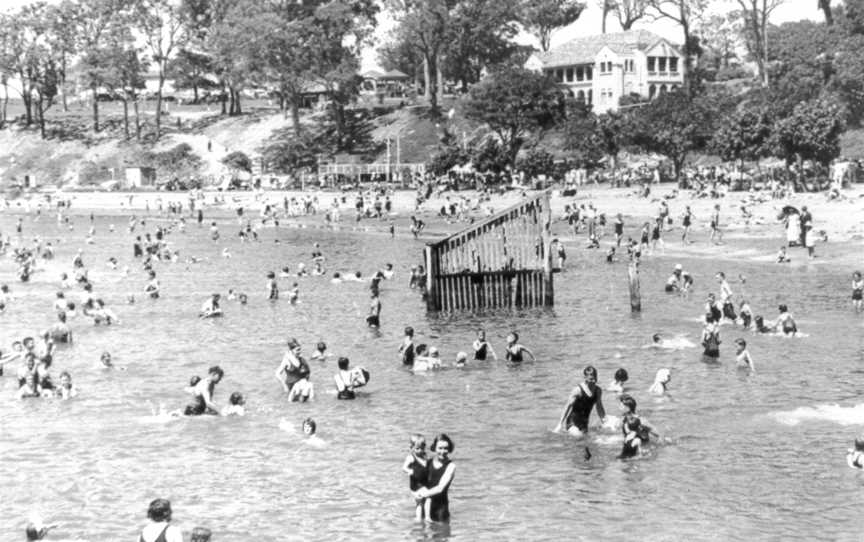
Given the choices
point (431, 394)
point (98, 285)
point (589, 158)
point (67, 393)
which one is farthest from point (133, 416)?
point (589, 158)

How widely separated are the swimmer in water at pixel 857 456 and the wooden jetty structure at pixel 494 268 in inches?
733

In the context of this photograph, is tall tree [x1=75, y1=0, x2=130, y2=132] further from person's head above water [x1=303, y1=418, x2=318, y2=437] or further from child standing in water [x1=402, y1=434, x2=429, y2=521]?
child standing in water [x1=402, y1=434, x2=429, y2=521]

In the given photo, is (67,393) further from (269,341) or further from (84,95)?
(84,95)

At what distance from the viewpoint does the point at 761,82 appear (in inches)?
3917

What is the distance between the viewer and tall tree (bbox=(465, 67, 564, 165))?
9288 centimetres

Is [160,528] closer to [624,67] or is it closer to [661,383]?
[661,383]

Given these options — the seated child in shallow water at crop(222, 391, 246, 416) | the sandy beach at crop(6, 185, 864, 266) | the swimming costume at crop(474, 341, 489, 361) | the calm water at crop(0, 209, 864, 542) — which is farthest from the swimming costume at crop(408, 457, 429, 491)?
the sandy beach at crop(6, 185, 864, 266)

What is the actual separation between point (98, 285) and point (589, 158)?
46837 mm

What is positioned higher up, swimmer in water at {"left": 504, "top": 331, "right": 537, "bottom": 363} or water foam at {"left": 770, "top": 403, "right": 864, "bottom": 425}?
swimmer in water at {"left": 504, "top": 331, "right": 537, "bottom": 363}

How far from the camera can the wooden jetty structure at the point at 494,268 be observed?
38625 mm

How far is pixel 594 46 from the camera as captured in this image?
114 meters

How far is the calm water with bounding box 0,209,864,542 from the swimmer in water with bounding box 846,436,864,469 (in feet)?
0.81

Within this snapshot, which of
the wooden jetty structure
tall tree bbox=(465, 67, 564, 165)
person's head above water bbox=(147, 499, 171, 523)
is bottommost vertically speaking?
person's head above water bbox=(147, 499, 171, 523)

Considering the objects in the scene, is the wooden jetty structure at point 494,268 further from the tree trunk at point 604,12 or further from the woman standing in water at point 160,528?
the tree trunk at point 604,12
